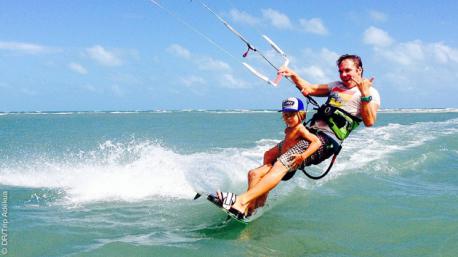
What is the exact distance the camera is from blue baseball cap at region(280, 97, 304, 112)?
20.4 ft

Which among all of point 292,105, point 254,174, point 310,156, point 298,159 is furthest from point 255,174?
point 292,105

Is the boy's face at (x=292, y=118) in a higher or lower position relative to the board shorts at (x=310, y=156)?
higher

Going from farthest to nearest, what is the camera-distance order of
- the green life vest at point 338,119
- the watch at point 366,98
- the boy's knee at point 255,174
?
the boy's knee at point 255,174 → the green life vest at point 338,119 → the watch at point 366,98

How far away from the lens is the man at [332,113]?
237 inches

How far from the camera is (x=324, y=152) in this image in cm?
661

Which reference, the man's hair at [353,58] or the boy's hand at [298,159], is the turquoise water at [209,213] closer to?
the boy's hand at [298,159]

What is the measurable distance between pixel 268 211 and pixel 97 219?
242 centimetres

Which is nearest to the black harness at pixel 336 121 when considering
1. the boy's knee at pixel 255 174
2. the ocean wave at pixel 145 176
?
the boy's knee at pixel 255 174

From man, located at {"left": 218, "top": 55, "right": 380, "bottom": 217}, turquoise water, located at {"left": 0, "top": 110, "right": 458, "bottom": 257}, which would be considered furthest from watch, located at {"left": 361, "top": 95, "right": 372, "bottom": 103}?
turquoise water, located at {"left": 0, "top": 110, "right": 458, "bottom": 257}

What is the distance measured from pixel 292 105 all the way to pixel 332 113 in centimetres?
61

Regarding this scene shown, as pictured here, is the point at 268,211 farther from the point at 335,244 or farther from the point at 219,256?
the point at 219,256

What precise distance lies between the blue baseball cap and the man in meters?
0.41

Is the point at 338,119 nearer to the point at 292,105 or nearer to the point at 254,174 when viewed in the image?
the point at 292,105

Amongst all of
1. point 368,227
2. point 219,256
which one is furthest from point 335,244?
point 219,256
